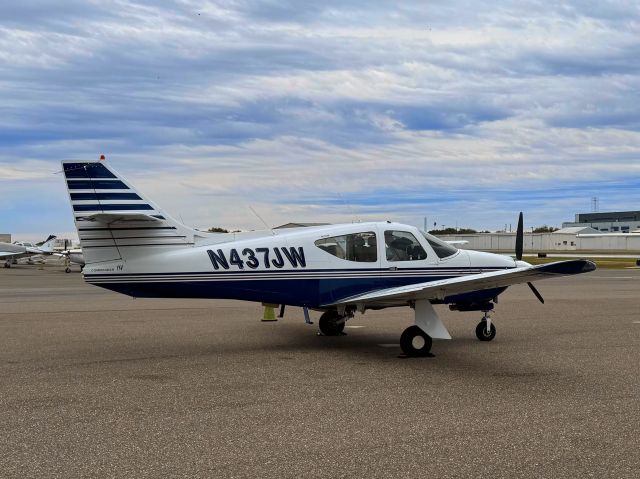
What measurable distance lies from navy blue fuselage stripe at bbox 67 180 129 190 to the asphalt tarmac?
2.64m

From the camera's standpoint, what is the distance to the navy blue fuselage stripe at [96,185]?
34.3 feet

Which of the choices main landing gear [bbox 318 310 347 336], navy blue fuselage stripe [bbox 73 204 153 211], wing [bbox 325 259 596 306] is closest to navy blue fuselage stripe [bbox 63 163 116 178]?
navy blue fuselage stripe [bbox 73 204 153 211]

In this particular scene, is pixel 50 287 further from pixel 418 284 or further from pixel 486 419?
pixel 486 419

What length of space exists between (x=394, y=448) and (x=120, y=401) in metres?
3.33

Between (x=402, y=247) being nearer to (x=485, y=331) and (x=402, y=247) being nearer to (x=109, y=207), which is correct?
(x=485, y=331)

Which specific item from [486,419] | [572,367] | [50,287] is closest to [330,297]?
[572,367]

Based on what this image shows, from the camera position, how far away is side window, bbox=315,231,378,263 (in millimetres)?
11172

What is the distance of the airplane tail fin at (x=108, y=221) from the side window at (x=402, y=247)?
3.51 meters

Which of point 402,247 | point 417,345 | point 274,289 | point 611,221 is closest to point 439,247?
point 402,247

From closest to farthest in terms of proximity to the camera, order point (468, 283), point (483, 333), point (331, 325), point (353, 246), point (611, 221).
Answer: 1. point (468, 283)
2. point (353, 246)
3. point (483, 333)
4. point (331, 325)
5. point (611, 221)

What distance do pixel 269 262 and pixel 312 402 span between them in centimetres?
381

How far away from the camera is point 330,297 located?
1107cm

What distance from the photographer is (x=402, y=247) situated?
11.4m

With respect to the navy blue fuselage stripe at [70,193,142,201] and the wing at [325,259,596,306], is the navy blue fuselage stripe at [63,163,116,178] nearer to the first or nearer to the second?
the navy blue fuselage stripe at [70,193,142,201]
